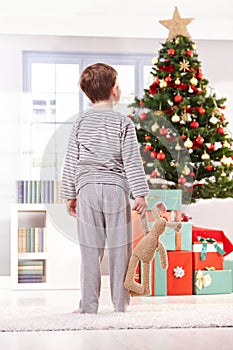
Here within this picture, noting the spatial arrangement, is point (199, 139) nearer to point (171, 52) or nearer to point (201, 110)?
point (201, 110)

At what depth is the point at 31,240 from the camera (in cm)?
456

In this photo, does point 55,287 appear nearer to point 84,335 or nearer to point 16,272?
point 16,272

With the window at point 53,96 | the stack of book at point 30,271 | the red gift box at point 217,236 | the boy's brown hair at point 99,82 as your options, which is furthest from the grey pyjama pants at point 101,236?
the window at point 53,96

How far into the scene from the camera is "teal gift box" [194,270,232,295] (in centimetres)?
376

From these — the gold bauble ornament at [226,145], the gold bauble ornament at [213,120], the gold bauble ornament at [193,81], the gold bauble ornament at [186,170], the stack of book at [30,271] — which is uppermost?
the gold bauble ornament at [193,81]

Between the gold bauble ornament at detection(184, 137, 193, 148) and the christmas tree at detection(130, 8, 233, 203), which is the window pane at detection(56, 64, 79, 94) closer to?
the christmas tree at detection(130, 8, 233, 203)

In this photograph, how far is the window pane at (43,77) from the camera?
504 cm

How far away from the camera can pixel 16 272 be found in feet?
14.7

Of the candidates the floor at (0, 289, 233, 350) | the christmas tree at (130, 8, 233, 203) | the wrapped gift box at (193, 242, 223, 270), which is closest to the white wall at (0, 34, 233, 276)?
the christmas tree at (130, 8, 233, 203)

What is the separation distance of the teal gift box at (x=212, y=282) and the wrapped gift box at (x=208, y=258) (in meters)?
0.03

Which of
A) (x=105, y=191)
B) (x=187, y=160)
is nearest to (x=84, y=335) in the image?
(x=105, y=191)

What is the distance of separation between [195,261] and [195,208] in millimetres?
1330

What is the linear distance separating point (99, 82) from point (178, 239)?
4.28 feet

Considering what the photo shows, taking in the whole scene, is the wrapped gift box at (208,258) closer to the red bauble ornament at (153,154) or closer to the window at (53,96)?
the red bauble ornament at (153,154)
